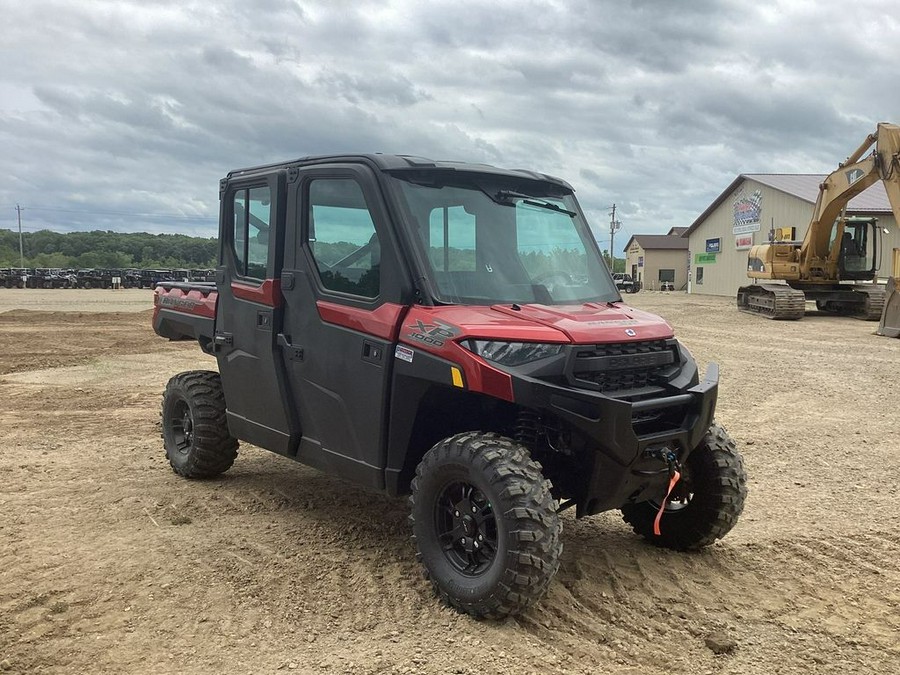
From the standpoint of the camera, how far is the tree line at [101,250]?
9100 centimetres

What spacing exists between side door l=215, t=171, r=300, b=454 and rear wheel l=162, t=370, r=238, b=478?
0.35m

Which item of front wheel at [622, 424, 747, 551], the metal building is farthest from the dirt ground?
the metal building

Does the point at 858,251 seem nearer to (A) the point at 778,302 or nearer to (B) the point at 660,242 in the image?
(A) the point at 778,302

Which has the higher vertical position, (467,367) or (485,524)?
(467,367)

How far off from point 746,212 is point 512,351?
42.3 meters

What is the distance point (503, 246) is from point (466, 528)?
5.49 ft

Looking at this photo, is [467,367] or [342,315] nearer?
[467,367]

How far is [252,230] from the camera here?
543 centimetres

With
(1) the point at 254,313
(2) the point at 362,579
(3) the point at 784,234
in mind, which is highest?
(3) the point at 784,234

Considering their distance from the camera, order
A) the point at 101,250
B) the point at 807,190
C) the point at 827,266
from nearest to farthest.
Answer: the point at 827,266, the point at 807,190, the point at 101,250

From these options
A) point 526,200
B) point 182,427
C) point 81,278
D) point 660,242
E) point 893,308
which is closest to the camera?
point 526,200

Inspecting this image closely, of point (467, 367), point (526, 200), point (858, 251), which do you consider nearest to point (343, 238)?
point (526, 200)

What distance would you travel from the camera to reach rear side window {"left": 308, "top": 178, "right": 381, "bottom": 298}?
450 centimetres

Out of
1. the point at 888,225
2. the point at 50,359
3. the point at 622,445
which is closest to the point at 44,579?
the point at 622,445
